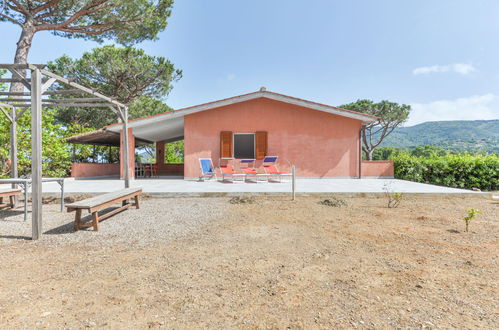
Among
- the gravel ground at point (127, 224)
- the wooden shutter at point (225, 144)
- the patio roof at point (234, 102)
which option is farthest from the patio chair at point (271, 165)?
the gravel ground at point (127, 224)

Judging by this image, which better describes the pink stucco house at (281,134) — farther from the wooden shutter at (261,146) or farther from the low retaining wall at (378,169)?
the low retaining wall at (378,169)

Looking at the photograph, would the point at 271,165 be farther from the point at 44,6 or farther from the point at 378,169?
the point at 44,6

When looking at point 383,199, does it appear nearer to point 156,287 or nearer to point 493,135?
point 156,287

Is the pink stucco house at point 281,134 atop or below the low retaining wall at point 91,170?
atop

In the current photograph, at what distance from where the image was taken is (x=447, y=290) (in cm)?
174

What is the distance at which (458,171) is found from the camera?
8328mm

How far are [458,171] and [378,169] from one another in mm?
2577

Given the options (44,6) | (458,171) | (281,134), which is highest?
(44,6)

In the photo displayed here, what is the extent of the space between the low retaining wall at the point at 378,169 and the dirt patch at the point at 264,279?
6.83 metres

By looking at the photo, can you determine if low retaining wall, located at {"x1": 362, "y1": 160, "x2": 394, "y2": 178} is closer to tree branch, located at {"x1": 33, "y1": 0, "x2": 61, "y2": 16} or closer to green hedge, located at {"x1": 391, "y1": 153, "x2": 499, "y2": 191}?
green hedge, located at {"x1": 391, "y1": 153, "x2": 499, "y2": 191}

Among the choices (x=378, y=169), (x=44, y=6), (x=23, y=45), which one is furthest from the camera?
(x=378, y=169)

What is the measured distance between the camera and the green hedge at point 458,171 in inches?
312

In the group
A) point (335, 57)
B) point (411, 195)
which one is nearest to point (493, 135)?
point (335, 57)

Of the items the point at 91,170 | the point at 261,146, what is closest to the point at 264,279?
the point at 261,146
